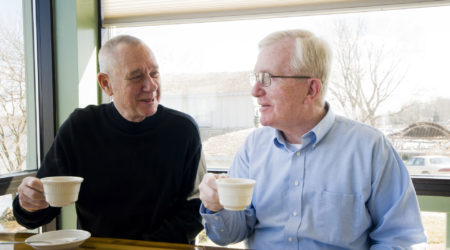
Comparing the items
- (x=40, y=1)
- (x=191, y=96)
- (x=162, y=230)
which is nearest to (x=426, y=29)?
(x=191, y=96)

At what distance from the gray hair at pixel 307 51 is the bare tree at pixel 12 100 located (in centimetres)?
202

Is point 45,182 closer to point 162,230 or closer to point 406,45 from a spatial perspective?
point 162,230

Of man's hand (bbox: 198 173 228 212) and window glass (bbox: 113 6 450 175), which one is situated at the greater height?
window glass (bbox: 113 6 450 175)

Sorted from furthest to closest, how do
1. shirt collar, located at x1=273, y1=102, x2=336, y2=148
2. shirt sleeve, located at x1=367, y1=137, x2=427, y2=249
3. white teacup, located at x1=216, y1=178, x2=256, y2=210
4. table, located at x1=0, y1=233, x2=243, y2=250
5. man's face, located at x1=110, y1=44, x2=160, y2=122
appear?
1. man's face, located at x1=110, y1=44, x2=160, y2=122
2. shirt collar, located at x1=273, y1=102, x2=336, y2=148
3. shirt sleeve, located at x1=367, y1=137, x2=427, y2=249
4. table, located at x1=0, y1=233, x2=243, y2=250
5. white teacup, located at x1=216, y1=178, x2=256, y2=210

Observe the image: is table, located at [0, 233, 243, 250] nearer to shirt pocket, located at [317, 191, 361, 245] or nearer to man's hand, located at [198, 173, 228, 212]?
man's hand, located at [198, 173, 228, 212]

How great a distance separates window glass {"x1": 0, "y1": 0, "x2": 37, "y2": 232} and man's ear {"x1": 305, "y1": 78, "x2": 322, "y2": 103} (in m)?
2.13

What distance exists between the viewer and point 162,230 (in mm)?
1664

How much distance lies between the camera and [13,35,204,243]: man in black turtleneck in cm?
176

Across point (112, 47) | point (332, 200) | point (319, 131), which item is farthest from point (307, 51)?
point (112, 47)

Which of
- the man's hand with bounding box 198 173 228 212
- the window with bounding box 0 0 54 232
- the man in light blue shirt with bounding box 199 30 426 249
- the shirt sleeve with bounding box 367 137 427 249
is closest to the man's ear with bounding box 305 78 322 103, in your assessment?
the man in light blue shirt with bounding box 199 30 426 249

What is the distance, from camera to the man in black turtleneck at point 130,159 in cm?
176

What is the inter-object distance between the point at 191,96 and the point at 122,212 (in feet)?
4.57

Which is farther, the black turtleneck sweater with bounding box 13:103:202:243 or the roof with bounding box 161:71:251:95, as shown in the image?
the roof with bounding box 161:71:251:95

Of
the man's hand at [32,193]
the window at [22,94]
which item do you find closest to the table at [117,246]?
the man's hand at [32,193]
